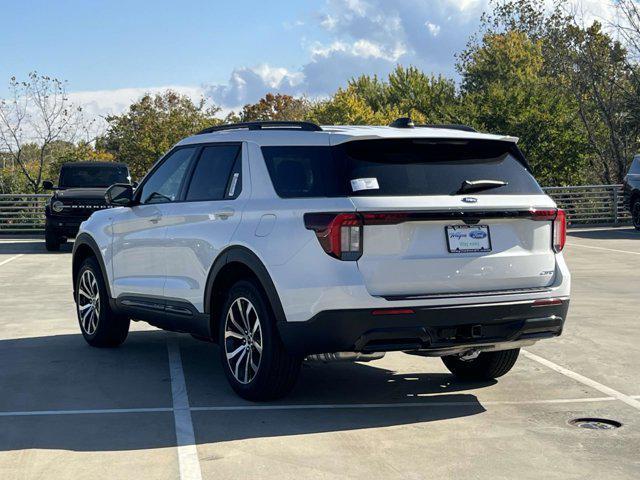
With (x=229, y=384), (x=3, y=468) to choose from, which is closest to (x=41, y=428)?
(x=3, y=468)

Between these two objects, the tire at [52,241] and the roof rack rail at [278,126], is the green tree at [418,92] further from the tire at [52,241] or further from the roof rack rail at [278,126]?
the roof rack rail at [278,126]

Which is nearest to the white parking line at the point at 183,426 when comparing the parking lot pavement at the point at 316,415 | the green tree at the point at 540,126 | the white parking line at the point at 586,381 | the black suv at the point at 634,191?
the parking lot pavement at the point at 316,415

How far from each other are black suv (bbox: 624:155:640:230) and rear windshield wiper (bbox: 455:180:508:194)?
63.6 feet

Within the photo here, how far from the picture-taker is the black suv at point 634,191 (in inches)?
994

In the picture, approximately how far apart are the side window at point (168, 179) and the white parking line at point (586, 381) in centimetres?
325

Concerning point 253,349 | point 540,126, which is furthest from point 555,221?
point 540,126

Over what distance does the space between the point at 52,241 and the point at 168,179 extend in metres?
14.3

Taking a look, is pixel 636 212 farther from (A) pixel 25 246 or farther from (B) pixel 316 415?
(B) pixel 316 415

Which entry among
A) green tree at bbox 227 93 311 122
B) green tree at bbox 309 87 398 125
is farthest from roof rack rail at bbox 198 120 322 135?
green tree at bbox 227 93 311 122

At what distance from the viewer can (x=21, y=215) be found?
3011 cm

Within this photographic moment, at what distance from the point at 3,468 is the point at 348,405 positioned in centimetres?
241

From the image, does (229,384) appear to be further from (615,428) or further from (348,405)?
(615,428)

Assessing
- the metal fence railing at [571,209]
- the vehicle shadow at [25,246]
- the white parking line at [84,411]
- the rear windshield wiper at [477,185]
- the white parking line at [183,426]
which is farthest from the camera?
the metal fence railing at [571,209]

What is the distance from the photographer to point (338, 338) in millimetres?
6402
